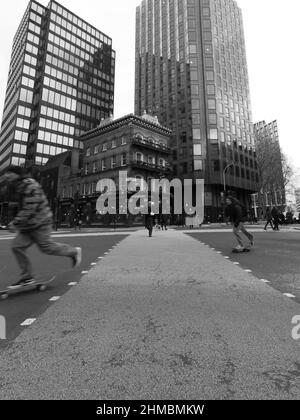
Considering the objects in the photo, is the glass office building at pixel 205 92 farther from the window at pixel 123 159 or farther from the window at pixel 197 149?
the window at pixel 123 159

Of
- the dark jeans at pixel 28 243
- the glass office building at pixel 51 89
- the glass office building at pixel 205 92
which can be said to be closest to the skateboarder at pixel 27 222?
the dark jeans at pixel 28 243

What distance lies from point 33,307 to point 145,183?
3661 cm

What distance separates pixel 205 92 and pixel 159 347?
193 feet

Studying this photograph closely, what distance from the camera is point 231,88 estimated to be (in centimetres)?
5728

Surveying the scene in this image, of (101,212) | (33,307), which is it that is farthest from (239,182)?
→ (33,307)

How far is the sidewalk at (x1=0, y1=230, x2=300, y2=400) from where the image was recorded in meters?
1.54

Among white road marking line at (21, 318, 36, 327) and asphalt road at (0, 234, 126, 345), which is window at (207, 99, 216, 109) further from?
white road marking line at (21, 318, 36, 327)

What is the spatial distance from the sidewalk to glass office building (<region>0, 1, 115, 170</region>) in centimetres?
6335

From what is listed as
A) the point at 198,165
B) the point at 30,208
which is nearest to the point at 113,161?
the point at 198,165

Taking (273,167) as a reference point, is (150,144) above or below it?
above

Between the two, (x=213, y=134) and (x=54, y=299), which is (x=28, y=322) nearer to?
(x=54, y=299)

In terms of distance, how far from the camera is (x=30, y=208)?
154 inches

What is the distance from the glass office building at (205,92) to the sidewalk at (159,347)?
1845 inches

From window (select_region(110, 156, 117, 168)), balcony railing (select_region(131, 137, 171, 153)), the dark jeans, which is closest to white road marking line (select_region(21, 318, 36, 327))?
the dark jeans
